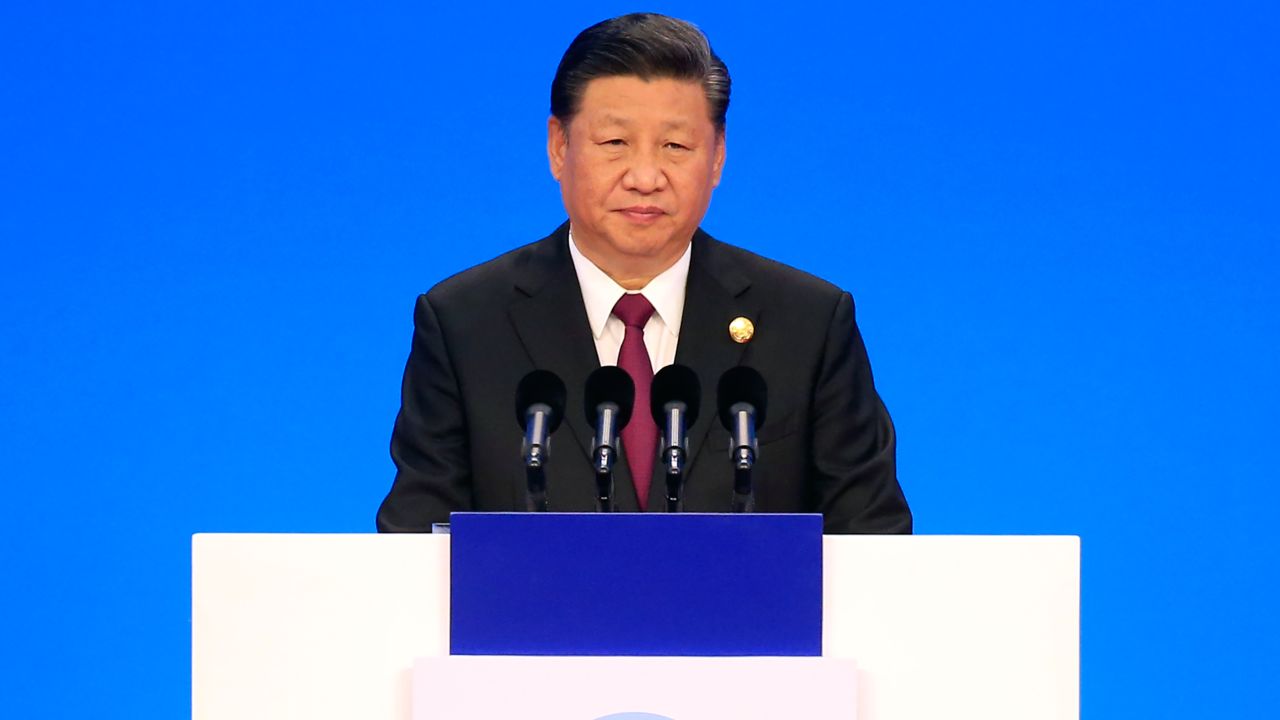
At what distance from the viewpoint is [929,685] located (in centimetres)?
150

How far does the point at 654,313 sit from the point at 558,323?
0.13 meters

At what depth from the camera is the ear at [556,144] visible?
7.38ft

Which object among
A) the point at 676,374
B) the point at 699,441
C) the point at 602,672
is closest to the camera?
the point at 602,672

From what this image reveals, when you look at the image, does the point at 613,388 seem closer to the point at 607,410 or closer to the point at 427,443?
the point at 607,410

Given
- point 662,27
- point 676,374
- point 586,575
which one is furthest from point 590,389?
point 662,27

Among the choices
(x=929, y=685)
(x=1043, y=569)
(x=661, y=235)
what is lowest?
(x=929, y=685)

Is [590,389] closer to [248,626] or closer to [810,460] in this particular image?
[248,626]

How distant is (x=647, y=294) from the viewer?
7.25 ft

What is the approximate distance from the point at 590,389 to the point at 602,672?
1.04ft

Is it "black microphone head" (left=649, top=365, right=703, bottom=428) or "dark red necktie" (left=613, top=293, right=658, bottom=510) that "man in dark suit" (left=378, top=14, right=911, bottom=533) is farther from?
"black microphone head" (left=649, top=365, right=703, bottom=428)

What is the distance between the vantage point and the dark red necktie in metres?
2.12

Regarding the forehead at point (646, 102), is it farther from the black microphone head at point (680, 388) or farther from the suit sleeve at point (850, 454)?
the black microphone head at point (680, 388)

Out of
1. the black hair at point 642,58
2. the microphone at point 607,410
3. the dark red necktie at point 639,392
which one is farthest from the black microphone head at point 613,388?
the black hair at point 642,58

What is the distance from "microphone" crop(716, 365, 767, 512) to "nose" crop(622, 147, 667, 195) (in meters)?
0.54
